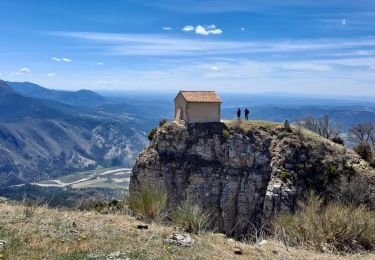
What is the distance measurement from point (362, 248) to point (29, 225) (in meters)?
7.05

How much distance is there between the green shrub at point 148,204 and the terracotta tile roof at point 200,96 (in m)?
33.0

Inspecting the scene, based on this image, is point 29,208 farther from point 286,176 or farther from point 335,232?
point 286,176

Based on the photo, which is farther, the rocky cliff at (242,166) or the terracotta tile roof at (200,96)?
the terracotta tile roof at (200,96)

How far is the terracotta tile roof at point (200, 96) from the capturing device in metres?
44.0

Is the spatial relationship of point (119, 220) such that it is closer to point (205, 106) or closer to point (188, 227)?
point (188, 227)

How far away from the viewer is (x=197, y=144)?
42.6 meters

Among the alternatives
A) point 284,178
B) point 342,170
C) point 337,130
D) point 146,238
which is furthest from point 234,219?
point 146,238

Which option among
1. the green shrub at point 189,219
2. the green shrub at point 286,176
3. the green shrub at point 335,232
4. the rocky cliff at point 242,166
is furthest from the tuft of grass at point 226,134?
the green shrub at point 189,219

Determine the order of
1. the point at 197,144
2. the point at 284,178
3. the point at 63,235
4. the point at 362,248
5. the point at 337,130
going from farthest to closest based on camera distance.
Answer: the point at 337,130 < the point at 197,144 < the point at 284,178 < the point at 362,248 < the point at 63,235

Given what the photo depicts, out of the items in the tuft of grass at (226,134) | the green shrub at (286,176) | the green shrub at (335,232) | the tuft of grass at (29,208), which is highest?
the tuft of grass at (29,208)

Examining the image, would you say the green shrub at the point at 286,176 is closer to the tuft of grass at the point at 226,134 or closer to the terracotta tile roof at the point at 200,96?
the tuft of grass at the point at 226,134

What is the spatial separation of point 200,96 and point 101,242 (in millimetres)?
37721

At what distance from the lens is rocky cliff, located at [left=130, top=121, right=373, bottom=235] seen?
3831 centimetres

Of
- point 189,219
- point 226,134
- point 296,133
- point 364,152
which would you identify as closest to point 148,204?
point 189,219
